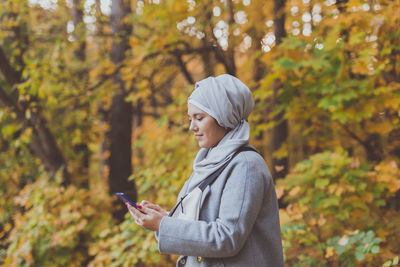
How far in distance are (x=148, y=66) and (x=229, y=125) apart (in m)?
4.45

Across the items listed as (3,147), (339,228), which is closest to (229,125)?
(339,228)

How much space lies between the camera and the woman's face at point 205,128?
154 cm

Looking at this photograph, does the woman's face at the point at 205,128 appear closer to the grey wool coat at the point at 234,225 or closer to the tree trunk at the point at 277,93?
the grey wool coat at the point at 234,225

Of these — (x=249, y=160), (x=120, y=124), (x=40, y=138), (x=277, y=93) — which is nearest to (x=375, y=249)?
(x=249, y=160)

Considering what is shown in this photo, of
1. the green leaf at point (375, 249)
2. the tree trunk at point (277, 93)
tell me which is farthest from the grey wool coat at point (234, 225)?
the tree trunk at point (277, 93)

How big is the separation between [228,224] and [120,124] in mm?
4966

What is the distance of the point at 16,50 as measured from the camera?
4.85 meters

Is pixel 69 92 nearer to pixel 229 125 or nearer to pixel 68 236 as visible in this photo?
pixel 68 236

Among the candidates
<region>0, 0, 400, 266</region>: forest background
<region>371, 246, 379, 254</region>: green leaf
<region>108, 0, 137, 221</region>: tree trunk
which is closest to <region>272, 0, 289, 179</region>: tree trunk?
<region>0, 0, 400, 266</region>: forest background

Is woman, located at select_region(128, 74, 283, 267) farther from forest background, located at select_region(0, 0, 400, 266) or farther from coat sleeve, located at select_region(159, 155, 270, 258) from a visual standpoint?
forest background, located at select_region(0, 0, 400, 266)

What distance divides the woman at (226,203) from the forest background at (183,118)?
1458 mm

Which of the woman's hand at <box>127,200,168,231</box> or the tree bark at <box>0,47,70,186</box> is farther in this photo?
the tree bark at <box>0,47,70,186</box>

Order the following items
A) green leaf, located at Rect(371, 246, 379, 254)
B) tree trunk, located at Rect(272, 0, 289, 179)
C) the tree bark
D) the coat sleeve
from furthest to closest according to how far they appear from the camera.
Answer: the tree bark
tree trunk, located at Rect(272, 0, 289, 179)
green leaf, located at Rect(371, 246, 379, 254)
the coat sleeve

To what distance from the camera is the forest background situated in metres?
3.31
